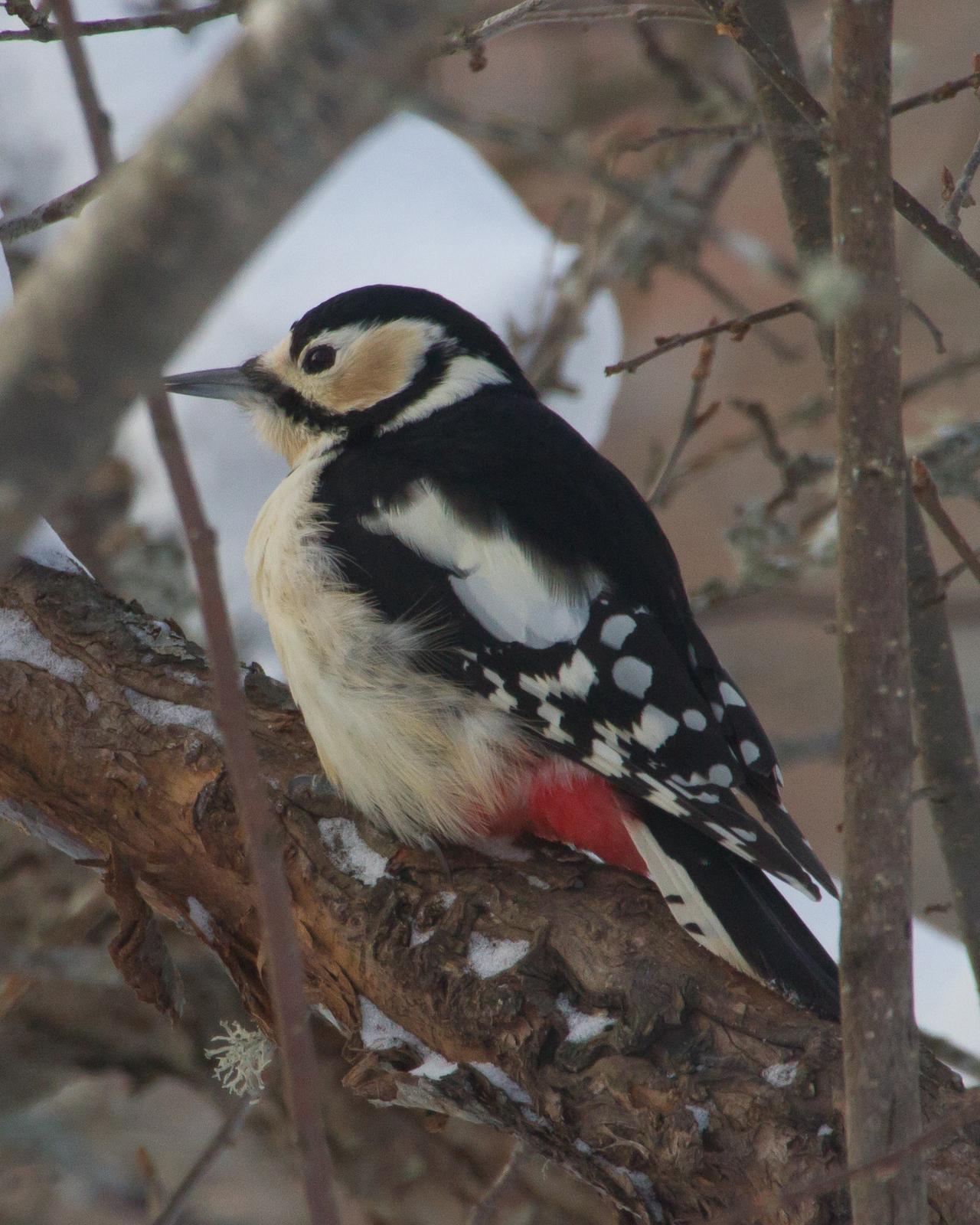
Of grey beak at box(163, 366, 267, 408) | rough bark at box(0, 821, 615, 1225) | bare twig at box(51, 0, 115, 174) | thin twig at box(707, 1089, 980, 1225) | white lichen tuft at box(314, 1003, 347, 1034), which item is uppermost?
bare twig at box(51, 0, 115, 174)

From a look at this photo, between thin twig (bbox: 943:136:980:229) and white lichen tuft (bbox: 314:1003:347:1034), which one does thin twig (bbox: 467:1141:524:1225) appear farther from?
thin twig (bbox: 943:136:980:229)

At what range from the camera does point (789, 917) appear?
2.01 m

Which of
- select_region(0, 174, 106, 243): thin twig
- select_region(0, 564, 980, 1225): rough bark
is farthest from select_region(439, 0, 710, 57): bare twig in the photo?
select_region(0, 564, 980, 1225): rough bark

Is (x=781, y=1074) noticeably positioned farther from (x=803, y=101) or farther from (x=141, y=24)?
(x=141, y=24)

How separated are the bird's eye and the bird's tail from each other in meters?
1.30

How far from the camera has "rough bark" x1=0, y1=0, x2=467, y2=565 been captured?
800 millimetres

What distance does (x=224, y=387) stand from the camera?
9.73 feet

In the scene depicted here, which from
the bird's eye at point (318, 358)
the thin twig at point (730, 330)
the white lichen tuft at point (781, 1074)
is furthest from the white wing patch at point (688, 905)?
the bird's eye at point (318, 358)

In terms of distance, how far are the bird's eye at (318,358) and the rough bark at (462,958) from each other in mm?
671

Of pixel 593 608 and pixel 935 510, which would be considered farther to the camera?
pixel 593 608

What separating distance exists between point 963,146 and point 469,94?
2.40 m

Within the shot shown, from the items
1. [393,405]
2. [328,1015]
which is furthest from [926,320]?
[328,1015]

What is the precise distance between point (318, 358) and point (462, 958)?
144 cm

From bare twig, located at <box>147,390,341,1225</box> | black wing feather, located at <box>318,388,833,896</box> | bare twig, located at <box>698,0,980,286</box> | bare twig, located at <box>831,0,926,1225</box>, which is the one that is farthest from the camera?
black wing feather, located at <box>318,388,833,896</box>
